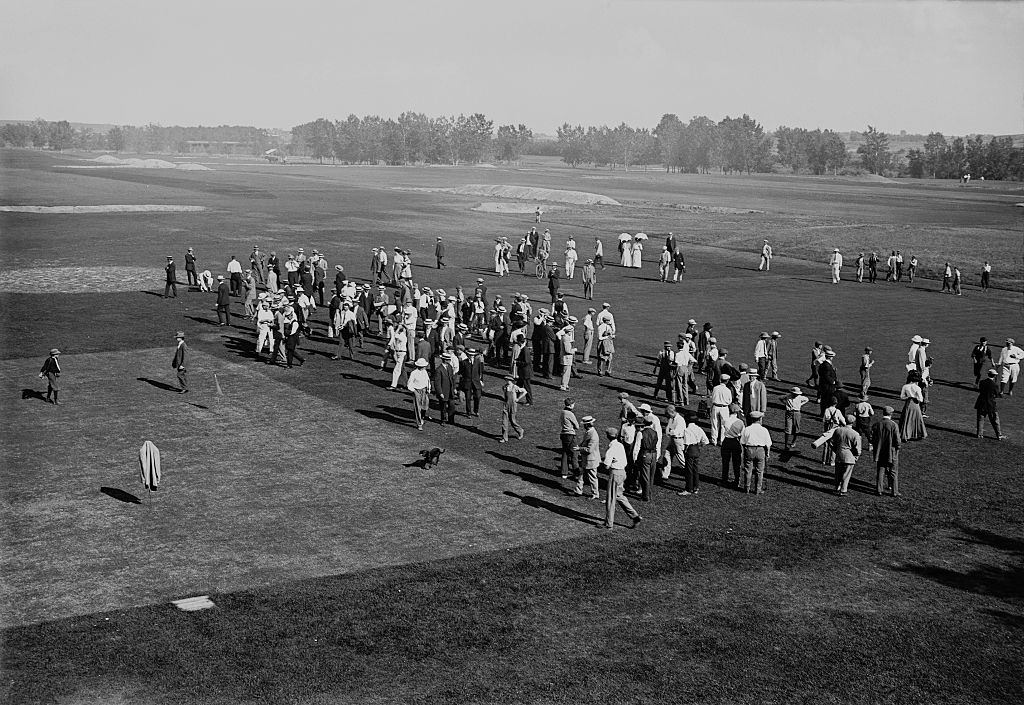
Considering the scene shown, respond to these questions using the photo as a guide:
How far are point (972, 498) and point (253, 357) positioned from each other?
68.5ft

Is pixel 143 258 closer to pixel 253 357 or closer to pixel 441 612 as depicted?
pixel 253 357

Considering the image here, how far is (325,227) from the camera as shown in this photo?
71.8 m

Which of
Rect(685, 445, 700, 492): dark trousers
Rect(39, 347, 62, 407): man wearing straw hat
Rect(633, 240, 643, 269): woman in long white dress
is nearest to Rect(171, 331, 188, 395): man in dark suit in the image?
Rect(39, 347, 62, 407): man wearing straw hat

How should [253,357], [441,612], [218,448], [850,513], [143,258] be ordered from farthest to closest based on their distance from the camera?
[143,258] → [253,357] → [218,448] → [850,513] → [441,612]

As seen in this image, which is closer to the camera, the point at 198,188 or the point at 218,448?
the point at 218,448

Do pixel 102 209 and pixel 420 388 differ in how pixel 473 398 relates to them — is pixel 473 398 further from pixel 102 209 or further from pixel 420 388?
pixel 102 209

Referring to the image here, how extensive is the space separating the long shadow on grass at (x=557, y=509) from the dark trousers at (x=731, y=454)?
3481 mm

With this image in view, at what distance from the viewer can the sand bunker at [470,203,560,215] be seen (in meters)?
90.5

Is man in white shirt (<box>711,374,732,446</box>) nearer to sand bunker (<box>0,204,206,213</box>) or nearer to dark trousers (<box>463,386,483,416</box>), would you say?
dark trousers (<box>463,386,483,416</box>)

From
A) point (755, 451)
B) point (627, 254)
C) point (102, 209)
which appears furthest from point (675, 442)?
point (102, 209)

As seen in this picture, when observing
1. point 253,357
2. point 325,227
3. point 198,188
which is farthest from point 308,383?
point 198,188

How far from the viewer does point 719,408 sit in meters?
22.7


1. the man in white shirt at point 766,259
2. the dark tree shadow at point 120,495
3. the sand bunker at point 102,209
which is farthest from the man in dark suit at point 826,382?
the sand bunker at point 102,209

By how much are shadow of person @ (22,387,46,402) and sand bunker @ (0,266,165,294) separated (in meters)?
17.0
